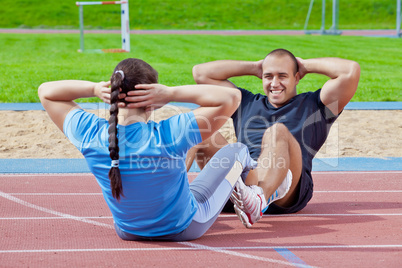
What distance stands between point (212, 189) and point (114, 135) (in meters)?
0.98

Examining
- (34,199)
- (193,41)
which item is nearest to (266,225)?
(34,199)

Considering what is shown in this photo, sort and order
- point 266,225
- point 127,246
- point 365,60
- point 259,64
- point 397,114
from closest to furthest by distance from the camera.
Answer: point 127,246
point 266,225
point 259,64
point 397,114
point 365,60

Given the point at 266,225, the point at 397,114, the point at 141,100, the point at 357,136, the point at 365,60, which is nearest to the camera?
the point at 141,100

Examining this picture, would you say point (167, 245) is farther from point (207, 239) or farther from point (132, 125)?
point (132, 125)

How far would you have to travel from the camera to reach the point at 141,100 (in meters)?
3.40

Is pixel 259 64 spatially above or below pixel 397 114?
above

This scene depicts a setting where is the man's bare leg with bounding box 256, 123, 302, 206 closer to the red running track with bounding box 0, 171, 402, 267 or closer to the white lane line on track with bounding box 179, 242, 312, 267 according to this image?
the red running track with bounding box 0, 171, 402, 267

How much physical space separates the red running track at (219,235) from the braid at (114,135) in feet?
1.58

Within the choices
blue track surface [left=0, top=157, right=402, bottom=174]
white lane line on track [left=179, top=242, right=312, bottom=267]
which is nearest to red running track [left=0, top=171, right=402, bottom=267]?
white lane line on track [left=179, top=242, right=312, bottom=267]

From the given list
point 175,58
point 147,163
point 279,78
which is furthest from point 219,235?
point 175,58

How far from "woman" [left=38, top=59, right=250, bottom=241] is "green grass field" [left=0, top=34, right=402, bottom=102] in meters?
7.28

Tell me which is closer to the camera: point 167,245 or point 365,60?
point 167,245

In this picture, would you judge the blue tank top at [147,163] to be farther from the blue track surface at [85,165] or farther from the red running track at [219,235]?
the blue track surface at [85,165]

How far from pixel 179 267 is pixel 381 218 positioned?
1.92 metres
